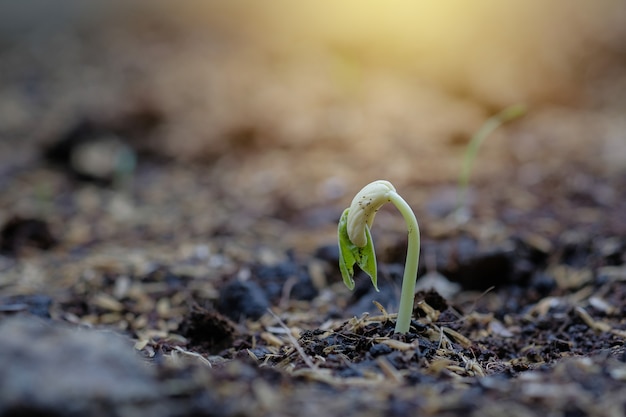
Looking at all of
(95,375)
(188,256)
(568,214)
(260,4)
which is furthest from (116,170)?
(260,4)

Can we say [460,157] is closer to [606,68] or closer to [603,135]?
[603,135]

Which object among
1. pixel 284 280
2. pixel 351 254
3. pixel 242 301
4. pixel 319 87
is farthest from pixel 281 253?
pixel 319 87

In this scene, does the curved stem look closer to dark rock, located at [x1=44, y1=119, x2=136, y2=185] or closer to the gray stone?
the gray stone

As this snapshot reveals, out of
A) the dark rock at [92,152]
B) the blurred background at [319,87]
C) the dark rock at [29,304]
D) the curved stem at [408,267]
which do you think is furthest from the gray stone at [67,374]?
the dark rock at [92,152]

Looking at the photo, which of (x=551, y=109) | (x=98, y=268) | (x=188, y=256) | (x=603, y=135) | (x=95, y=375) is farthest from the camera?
(x=551, y=109)

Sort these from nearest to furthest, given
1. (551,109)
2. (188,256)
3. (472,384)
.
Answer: (472,384)
(188,256)
(551,109)

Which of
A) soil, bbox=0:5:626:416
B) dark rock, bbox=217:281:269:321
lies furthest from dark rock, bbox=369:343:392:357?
dark rock, bbox=217:281:269:321

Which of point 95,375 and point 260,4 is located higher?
point 260,4
